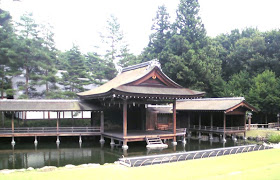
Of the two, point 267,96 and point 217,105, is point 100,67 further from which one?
point 267,96

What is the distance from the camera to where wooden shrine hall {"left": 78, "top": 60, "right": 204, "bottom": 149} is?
65.7 feet

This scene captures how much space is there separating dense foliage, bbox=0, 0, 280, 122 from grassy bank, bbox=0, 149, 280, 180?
1960 centimetres

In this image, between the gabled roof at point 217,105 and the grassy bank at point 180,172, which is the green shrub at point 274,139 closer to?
the gabled roof at point 217,105

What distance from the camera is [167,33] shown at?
156 ft

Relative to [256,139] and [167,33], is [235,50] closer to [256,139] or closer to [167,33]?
[167,33]

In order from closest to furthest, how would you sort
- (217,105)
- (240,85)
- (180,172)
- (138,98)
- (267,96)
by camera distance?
(180,172), (138,98), (217,105), (267,96), (240,85)

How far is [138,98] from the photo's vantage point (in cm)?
2138

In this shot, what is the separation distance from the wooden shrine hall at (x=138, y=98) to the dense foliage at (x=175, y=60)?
9.07m

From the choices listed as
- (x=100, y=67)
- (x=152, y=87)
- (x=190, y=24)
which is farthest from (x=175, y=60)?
(x=152, y=87)

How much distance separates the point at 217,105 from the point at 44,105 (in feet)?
56.1

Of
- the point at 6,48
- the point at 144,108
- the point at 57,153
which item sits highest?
the point at 6,48

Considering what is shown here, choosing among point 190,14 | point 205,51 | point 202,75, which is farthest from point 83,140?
point 190,14

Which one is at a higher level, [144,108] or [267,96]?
[267,96]

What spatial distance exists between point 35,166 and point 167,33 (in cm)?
3770
